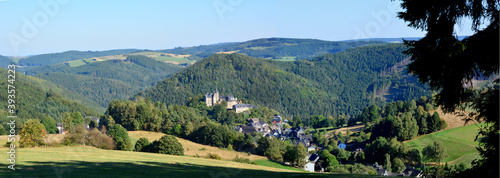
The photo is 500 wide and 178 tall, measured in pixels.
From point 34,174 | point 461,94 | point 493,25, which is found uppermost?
point 493,25

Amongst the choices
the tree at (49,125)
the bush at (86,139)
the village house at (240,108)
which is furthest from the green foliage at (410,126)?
the village house at (240,108)

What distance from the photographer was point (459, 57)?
9.62m

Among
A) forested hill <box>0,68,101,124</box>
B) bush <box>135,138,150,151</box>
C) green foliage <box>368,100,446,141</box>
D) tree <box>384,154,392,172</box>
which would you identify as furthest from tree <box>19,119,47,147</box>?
forested hill <box>0,68,101,124</box>

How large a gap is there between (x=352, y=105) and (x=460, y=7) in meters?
197

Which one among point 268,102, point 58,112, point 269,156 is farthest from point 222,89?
point 269,156

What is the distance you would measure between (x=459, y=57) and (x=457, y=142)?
153ft

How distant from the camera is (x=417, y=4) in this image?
1037 cm

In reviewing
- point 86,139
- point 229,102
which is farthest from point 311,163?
point 229,102

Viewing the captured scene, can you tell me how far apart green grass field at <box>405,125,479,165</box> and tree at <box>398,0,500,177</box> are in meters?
34.8

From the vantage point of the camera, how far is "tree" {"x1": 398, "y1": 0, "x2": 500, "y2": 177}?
9.19 meters

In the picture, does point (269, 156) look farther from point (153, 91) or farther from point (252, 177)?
point (153, 91)

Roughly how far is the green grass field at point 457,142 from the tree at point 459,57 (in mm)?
34811

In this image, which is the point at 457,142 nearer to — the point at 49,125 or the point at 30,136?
the point at 30,136

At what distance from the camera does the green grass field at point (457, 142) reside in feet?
139
